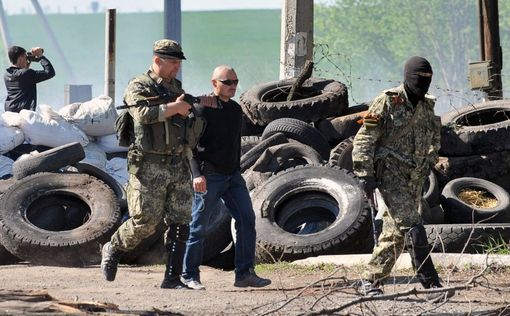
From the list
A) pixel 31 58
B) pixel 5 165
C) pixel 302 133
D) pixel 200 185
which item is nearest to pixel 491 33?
pixel 302 133

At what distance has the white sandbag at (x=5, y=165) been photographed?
1370 centimetres

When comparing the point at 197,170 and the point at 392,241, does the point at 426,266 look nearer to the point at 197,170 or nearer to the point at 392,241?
the point at 392,241

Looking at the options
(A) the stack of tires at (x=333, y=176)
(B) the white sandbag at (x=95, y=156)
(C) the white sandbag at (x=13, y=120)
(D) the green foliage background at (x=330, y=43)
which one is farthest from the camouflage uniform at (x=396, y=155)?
(D) the green foliage background at (x=330, y=43)

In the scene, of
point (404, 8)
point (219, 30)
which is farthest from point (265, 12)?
point (404, 8)

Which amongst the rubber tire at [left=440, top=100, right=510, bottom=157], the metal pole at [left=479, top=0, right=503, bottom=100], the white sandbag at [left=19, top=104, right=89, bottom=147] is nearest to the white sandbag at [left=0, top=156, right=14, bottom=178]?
the white sandbag at [left=19, top=104, right=89, bottom=147]

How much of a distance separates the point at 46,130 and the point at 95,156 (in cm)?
63

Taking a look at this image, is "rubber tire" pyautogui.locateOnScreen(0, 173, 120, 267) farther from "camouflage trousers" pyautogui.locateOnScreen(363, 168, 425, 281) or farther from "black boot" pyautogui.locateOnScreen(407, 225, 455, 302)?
"black boot" pyautogui.locateOnScreen(407, 225, 455, 302)

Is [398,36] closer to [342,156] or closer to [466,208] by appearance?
[342,156]

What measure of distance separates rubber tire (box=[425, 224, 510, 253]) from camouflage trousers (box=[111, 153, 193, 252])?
113 inches

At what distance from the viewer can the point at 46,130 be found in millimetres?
14039

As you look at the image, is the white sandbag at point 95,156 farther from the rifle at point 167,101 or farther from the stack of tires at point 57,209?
the rifle at point 167,101

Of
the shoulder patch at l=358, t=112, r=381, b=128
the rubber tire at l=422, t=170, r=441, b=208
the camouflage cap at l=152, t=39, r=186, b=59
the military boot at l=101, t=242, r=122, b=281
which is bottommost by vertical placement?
the military boot at l=101, t=242, r=122, b=281

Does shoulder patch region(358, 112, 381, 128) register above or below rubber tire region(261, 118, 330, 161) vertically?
above

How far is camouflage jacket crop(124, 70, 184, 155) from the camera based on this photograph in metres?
8.75
